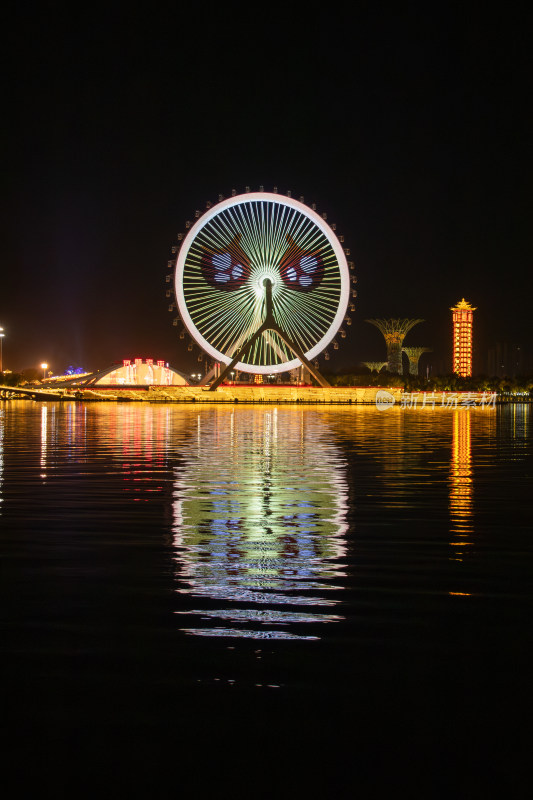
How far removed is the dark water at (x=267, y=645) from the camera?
14.0ft

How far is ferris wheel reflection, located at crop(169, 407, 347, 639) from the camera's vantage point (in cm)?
668

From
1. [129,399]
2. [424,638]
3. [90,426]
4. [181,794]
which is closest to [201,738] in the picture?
[181,794]

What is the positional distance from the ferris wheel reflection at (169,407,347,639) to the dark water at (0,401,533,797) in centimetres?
4

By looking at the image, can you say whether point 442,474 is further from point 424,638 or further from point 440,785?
point 440,785

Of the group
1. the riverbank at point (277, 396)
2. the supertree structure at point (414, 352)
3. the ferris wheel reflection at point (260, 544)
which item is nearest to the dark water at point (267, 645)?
the ferris wheel reflection at point (260, 544)

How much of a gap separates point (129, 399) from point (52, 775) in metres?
99.8

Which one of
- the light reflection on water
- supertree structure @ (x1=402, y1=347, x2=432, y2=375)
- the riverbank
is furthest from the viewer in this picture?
supertree structure @ (x1=402, y1=347, x2=432, y2=375)

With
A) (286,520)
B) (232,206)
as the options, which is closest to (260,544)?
(286,520)

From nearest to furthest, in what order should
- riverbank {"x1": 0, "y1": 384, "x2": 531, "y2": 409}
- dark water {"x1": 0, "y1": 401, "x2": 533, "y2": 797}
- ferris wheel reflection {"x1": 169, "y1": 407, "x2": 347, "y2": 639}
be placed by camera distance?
dark water {"x1": 0, "y1": 401, "x2": 533, "y2": 797} < ferris wheel reflection {"x1": 169, "y1": 407, "x2": 347, "y2": 639} < riverbank {"x1": 0, "y1": 384, "x2": 531, "y2": 409}

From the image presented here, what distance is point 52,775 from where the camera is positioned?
414 cm

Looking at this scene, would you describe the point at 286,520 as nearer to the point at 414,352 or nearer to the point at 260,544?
the point at 260,544

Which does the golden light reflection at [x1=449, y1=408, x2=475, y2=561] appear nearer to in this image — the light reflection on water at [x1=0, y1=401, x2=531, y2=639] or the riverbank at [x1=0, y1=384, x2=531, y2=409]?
the light reflection on water at [x1=0, y1=401, x2=531, y2=639]

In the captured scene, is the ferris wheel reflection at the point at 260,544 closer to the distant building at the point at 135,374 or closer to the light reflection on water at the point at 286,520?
the light reflection on water at the point at 286,520

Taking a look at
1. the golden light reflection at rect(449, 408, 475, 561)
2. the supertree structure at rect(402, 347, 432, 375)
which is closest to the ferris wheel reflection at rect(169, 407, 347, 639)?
the golden light reflection at rect(449, 408, 475, 561)
